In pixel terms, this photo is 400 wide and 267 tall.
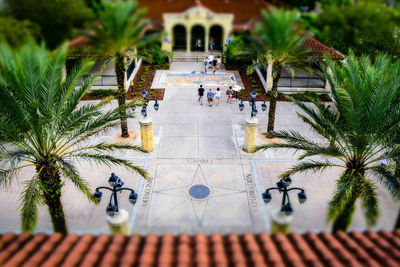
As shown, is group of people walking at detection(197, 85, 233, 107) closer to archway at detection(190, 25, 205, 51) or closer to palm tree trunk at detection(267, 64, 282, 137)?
palm tree trunk at detection(267, 64, 282, 137)

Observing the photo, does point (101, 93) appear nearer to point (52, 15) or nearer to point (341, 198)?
point (52, 15)

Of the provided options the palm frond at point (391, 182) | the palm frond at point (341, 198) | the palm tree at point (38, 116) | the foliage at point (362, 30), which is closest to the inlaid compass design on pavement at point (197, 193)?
the palm tree at point (38, 116)

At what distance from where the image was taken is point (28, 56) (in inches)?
389

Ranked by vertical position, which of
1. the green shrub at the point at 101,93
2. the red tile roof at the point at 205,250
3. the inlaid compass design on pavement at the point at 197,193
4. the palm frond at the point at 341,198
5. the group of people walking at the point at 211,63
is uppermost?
the red tile roof at the point at 205,250

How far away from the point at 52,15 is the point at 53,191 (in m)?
25.3

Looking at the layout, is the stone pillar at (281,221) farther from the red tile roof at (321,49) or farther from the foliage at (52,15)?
the foliage at (52,15)

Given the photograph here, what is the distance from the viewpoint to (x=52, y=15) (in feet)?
101

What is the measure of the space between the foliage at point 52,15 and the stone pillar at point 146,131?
17075 mm

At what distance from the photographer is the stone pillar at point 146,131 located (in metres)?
16.4

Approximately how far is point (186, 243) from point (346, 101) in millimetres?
6132

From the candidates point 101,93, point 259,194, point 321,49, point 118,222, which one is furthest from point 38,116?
point 321,49

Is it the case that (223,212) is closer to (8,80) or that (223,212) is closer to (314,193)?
(314,193)

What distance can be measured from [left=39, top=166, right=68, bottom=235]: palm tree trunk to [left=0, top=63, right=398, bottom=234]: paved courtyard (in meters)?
1.31

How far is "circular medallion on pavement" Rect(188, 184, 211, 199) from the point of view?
551 inches
